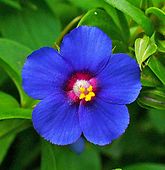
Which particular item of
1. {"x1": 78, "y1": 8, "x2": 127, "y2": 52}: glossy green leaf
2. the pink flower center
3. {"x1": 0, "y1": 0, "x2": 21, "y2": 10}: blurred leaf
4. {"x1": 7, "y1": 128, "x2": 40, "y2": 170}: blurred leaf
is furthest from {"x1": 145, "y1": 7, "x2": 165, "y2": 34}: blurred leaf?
{"x1": 7, "y1": 128, "x2": 40, "y2": 170}: blurred leaf

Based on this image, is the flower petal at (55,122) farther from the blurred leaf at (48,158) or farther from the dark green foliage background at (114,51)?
the blurred leaf at (48,158)

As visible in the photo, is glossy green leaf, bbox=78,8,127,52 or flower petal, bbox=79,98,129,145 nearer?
flower petal, bbox=79,98,129,145

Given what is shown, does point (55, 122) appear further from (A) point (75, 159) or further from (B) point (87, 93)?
(A) point (75, 159)

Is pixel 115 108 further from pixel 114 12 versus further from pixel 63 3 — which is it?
pixel 63 3

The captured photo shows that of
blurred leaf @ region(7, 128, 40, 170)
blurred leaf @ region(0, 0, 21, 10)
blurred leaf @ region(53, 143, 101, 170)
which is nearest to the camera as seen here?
blurred leaf @ region(53, 143, 101, 170)

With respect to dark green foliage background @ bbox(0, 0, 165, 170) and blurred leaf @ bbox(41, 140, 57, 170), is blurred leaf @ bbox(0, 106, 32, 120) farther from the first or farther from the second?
blurred leaf @ bbox(41, 140, 57, 170)

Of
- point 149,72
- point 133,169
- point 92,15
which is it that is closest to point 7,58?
point 92,15
